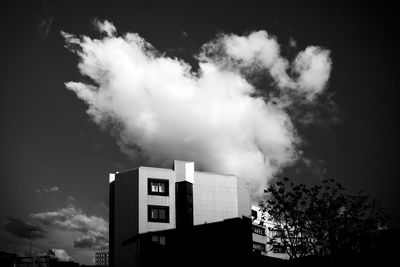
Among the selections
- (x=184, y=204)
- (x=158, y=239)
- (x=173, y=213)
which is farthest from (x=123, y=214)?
(x=184, y=204)

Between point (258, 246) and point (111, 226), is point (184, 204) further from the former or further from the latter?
point (258, 246)

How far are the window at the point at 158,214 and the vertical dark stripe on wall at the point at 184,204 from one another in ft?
5.69

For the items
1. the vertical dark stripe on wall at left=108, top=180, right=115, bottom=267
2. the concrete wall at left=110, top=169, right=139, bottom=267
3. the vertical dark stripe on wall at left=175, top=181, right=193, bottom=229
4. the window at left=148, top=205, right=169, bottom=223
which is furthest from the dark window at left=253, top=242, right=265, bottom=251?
the concrete wall at left=110, top=169, right=139, bottom=267

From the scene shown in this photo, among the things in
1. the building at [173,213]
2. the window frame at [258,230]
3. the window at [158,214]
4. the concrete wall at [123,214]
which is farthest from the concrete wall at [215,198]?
the window frame at [258,230]

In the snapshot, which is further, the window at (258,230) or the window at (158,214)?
the window at (258,230)

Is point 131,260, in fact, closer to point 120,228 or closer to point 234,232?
point 120,228

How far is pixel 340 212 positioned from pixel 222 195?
96.5ft

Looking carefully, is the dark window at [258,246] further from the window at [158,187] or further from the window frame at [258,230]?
the window at [158,187]

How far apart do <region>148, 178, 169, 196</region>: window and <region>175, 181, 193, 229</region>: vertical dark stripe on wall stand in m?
1.73

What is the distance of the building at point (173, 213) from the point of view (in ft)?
184

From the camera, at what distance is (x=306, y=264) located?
118 ft

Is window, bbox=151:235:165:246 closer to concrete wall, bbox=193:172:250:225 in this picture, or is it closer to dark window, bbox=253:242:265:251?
concrete wall, bbox=193:172:250:225

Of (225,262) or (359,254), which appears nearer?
(359,254)

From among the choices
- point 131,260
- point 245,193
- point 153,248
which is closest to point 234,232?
point 153,248
